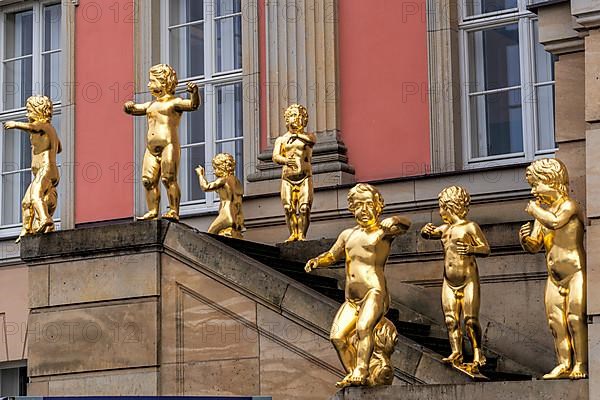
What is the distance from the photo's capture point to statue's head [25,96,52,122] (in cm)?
1458

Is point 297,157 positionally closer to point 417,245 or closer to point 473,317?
point 417,245

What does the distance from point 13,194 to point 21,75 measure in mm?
1450

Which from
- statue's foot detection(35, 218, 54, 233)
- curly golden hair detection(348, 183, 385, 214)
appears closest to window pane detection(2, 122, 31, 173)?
statue's foot detection(35, 218, 54, 233)

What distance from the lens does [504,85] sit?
52.8 ft

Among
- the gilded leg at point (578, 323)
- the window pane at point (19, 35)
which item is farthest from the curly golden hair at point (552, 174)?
the window pane at point (19, 35)

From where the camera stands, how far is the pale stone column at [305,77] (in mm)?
16547

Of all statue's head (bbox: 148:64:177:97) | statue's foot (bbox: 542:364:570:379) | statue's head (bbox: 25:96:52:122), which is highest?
statue's head (bbox: 148:64:177:97)

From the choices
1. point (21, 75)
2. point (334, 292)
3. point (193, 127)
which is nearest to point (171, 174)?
point (334, 292)

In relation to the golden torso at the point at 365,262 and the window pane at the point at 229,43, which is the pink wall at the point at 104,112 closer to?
the window pane at the point at 229,43

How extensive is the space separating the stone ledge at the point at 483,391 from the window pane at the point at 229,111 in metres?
7.57

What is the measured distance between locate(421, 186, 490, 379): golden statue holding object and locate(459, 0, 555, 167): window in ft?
13.3

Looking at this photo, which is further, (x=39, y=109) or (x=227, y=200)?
(x=227, y=200)

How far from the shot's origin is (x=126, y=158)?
725 inches

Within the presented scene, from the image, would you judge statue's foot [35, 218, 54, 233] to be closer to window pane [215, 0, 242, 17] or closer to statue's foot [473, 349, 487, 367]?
statue's foot [473, 349, 487, 367]
